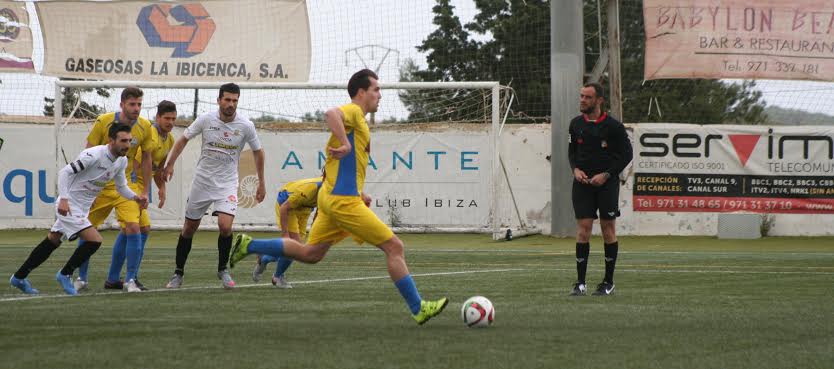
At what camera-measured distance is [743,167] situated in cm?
2277

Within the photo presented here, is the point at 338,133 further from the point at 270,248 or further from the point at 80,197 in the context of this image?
the point at 80,197

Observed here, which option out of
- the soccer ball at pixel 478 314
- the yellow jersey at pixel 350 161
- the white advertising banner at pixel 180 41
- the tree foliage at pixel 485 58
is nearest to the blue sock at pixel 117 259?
the yellow jersey at pixel 350 161

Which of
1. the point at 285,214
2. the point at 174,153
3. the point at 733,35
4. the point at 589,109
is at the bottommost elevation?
the point at 285,214

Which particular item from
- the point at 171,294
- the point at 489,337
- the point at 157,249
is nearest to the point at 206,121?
the point at 171,294

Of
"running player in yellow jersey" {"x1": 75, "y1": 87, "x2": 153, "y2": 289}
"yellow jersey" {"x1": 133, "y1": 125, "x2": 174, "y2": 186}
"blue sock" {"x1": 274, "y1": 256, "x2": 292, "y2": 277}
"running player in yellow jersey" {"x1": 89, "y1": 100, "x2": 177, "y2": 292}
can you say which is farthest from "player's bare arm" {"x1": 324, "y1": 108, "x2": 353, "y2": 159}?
"yellow jersey" {"x1": 133, "y1": 125, "x2": 174, "y2": 186}

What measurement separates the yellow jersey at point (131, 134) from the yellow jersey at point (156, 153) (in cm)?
6

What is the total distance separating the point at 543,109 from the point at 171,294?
20.1 m

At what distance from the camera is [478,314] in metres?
7.44

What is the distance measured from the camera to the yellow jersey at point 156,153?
11.6 m

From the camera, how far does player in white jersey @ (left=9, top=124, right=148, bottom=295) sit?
1016 cm

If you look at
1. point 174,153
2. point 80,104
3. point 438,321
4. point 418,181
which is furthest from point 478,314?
point 80,104

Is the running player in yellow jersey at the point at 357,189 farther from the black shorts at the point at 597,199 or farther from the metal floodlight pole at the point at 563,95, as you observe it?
the metal floodlight pole at the point at 563,95

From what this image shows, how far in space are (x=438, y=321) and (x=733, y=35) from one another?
55.0ft

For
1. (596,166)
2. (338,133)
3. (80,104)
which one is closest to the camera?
(338,133)
